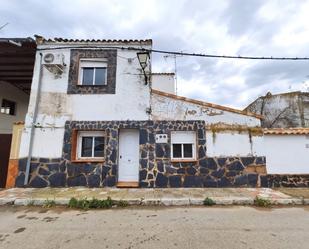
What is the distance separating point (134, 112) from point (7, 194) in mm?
5622

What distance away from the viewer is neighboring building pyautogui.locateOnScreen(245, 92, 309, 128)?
13586 millimetres

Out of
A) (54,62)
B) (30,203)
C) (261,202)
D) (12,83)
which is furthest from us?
(12,83)

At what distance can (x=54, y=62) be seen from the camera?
9094 mm

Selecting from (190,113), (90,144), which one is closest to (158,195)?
(190,113)

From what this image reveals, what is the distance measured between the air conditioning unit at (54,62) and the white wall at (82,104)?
0.29 metres

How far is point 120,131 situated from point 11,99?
9.14 metres

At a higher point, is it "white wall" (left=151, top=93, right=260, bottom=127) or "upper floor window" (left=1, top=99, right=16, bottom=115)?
"upper floor window" (left=1, top=99, right=16, bottom=115)

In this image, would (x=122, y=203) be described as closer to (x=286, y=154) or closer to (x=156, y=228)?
(x=156, y=228)

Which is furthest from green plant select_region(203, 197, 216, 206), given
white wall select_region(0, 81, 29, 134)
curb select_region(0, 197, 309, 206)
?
white wall select_region(0, 81, 29, 134)

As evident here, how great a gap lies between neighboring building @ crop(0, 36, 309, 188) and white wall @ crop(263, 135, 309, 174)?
0.37m

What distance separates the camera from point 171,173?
8469mm

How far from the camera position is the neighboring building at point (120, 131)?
8438mm

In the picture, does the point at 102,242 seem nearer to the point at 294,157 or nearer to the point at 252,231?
the point at 252,231

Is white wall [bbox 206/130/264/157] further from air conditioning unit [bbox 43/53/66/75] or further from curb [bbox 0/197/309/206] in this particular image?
air conditioning unit [bbox 43/53/66/75]
